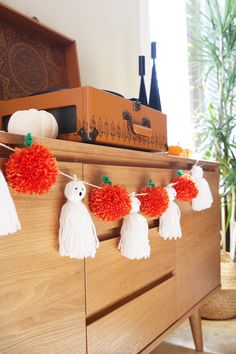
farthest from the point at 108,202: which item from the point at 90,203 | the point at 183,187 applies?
the point at 183,187

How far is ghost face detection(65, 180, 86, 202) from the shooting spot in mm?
608

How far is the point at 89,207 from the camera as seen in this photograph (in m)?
0.70

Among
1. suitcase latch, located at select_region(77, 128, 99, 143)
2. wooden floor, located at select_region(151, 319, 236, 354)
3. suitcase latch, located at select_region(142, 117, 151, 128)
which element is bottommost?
wooden floor, located at select_region(151, 319, 236, 354)

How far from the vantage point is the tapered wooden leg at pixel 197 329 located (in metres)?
1.39

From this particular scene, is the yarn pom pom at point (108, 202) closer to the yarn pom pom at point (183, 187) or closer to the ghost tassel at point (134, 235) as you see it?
the ghost tassel at point (134, 235)

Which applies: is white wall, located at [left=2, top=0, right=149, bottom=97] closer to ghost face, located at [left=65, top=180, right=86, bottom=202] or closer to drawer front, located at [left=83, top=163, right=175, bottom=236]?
drawer front, located at [left=83, top=163, right=175, bottom=236]

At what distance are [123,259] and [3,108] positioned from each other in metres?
0.48

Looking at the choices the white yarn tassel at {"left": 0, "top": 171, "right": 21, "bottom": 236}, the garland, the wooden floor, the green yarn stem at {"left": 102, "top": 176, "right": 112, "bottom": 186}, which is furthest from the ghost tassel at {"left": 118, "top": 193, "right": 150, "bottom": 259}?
the wooden floor

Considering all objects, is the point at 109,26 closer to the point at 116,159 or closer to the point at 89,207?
the point at 116,159

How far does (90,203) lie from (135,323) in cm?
35

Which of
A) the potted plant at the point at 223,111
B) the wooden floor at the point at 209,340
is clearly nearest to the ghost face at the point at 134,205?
the wooden floor at the point at 209,340

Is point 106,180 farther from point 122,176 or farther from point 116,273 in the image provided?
point 116,273

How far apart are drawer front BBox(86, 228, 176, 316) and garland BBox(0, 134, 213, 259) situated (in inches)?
1.3

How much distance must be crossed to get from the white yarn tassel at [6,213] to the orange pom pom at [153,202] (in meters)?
0.40
